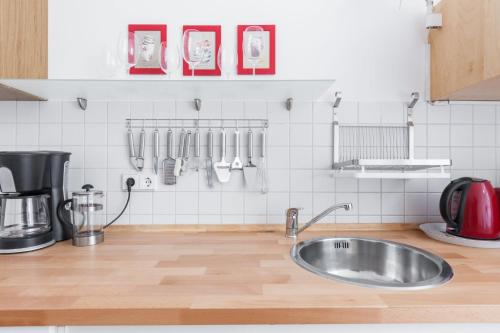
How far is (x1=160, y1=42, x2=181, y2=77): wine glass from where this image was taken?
1282 millimetres

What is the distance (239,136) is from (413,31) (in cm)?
94

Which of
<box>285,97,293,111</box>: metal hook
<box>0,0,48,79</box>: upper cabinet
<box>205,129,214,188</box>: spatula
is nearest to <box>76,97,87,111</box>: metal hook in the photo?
<box>0,0,48,79</box>: upper cabinet

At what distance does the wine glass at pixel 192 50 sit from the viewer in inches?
48.7

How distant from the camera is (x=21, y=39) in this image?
120 cm

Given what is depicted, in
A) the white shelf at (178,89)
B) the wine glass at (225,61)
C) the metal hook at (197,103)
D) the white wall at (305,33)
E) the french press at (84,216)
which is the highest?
the white wall at (305,33)

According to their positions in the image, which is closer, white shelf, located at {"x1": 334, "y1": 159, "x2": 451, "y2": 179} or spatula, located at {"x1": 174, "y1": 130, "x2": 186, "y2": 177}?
white shelf, located at {"x1": 334, "y1": 159, "x2": 451, "y2": 179}

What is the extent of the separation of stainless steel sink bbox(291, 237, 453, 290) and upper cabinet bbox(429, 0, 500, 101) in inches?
26.0

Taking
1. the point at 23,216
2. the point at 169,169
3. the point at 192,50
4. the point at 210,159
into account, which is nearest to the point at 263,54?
the point at 192,50

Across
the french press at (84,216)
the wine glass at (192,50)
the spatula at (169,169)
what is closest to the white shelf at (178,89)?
the wine glass at (192,50)

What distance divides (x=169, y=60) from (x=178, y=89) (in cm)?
14

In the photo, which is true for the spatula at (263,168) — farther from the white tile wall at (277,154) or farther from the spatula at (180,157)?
the spatula at (180,157)

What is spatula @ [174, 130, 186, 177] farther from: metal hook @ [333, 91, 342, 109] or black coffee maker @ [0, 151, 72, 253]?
metal hook @ [333, 91, 342, 109]

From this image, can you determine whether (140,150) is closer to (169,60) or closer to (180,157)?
(180,157)

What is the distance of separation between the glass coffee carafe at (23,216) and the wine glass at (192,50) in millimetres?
766
